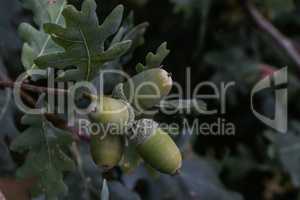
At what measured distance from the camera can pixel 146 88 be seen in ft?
3.03

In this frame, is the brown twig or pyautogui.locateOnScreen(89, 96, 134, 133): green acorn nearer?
pyautogui.locateOnScreen(89, 96, 134, 133): green acorn

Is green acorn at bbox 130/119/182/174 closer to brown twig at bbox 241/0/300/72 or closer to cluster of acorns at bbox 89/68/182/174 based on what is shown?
cluster of acorns at bbox 89/68/182/174

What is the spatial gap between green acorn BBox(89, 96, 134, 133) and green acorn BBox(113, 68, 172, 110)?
26mm

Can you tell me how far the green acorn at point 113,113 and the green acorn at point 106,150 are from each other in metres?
0.02

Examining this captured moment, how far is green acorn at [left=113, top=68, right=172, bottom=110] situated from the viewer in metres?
0.91

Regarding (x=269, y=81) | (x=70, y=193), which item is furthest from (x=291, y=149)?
(x=70, y=193)

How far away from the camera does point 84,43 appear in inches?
36.6

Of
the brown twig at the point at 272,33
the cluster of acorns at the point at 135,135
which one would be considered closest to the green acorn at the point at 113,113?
the cluster of acorns at the point at 135,135

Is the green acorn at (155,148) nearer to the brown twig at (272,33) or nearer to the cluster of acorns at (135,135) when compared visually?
the cluster of acorns at (135,135)

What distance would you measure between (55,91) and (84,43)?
10 centimetres

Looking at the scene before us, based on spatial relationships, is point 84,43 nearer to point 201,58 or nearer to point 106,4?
point 106,4

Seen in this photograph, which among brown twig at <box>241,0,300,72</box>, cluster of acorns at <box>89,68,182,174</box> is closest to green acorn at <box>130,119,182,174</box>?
cluster of acorns at <box>89,68,182,174</box>

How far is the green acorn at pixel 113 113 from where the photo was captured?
871mm

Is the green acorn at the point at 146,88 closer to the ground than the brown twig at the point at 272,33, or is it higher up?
closer to the ground
